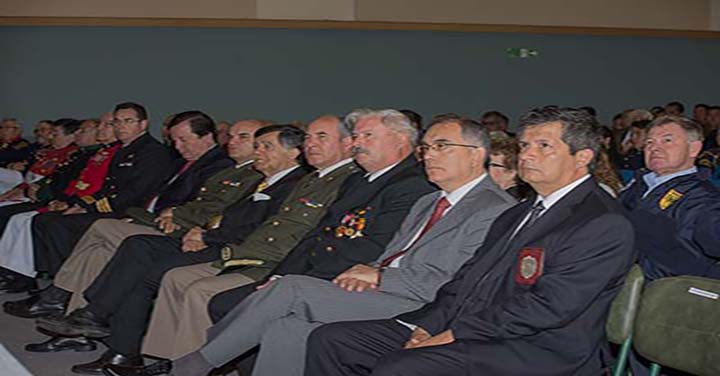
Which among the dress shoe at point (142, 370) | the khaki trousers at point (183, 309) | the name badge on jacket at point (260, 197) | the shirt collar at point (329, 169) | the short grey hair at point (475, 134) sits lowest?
the dress shoe at point (142, 370)

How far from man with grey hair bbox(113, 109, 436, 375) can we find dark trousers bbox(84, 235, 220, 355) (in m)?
0.36

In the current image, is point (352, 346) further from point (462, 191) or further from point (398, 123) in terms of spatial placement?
point (398, 123)

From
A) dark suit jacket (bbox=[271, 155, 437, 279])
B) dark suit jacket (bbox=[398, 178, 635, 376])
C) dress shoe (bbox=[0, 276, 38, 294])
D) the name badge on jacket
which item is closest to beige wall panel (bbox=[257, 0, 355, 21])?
dress shoe (bbox=[0, 276, 38, 294])

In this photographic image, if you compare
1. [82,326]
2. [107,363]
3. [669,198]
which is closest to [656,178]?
[669,198]

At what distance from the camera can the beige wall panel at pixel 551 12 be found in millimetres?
10984

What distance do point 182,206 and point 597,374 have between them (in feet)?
9.48

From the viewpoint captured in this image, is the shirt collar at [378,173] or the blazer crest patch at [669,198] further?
the shirt collar at [378,173]

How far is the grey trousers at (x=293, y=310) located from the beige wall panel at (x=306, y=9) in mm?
7556

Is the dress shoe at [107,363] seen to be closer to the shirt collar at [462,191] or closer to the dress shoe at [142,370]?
the dress shoe at [142,370]

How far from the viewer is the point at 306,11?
10.8m

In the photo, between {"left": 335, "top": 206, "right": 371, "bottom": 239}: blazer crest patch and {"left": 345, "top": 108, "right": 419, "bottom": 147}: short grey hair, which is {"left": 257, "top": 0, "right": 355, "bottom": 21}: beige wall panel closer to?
{"left": 345, "top": 108, "right": 419, "bottom": 147}: short grey hair

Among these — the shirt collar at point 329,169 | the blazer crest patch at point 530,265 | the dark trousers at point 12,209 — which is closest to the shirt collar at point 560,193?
the blazer crest patch at point 530,265

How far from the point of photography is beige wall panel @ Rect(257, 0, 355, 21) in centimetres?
1070

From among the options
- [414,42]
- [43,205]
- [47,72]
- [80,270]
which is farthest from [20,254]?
[414,42]
